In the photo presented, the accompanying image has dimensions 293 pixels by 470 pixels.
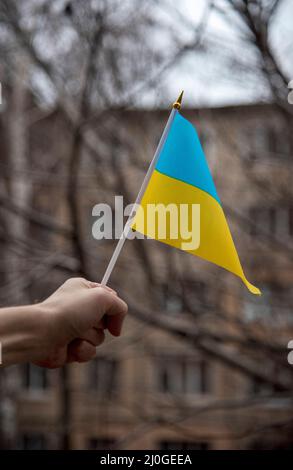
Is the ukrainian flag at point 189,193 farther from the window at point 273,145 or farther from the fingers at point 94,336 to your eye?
the window at point 273,145

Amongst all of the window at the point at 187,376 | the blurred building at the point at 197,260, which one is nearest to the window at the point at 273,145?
the blurred building at the point at 197,260

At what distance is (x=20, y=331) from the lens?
2.02m

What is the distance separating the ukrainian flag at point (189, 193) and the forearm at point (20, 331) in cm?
57

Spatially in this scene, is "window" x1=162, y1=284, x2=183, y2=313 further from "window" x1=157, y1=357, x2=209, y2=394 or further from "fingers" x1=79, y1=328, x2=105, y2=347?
"window" x1=157, y1=357, x2=209, y2=394

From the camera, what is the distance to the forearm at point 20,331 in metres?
2.00

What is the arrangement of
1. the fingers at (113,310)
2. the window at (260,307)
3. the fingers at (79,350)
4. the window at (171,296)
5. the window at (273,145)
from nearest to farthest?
the fingers at (113,310), the fingers at (79,350), the window at (171,296), the window at (273,145), the window at (260,307)

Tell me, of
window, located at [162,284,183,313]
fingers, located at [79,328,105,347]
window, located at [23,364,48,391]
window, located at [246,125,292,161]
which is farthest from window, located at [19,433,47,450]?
fingers, located at [79,328,105,347]

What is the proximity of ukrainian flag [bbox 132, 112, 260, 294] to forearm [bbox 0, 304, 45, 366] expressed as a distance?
0.57 m

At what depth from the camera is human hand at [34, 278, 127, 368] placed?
6.73ft

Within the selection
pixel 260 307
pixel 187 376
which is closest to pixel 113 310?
pixel 260 307

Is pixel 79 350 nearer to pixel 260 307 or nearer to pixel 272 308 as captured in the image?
pixel 272 308

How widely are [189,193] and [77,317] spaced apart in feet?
2.45

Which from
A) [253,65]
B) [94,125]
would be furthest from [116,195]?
[253,65]
